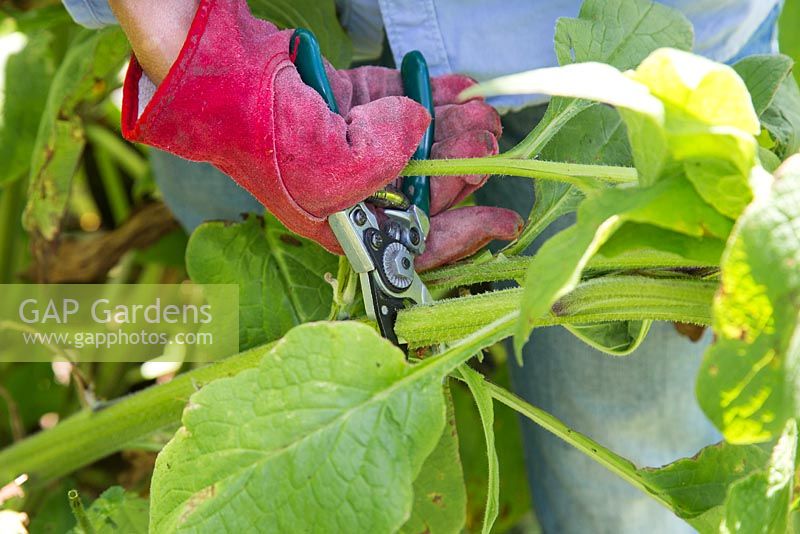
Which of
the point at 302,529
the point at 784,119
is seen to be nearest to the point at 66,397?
the point at 302,529

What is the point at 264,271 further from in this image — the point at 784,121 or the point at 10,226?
the point at 10,226

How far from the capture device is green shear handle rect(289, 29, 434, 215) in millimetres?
672

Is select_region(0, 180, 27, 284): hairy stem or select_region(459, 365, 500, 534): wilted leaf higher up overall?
select_region(459, 365, 500, 534): wilted leaf

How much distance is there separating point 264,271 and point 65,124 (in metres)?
0.38

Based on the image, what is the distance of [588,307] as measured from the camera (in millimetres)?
618

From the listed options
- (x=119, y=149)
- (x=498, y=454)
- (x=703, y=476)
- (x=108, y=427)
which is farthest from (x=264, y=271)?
(x=119, y=149)

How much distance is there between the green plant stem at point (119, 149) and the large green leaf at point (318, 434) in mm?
1124

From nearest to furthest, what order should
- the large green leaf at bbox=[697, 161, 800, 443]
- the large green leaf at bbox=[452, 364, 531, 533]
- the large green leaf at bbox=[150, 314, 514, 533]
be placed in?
1. the large green leaf at bbox=[697, 161, 800, 443]
2. the large green leaf at bbox=[150, 314, 514, 533]
3. the large green leaf at bbox=[452, 364, 531, 533]

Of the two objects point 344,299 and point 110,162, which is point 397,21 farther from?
point 110,162

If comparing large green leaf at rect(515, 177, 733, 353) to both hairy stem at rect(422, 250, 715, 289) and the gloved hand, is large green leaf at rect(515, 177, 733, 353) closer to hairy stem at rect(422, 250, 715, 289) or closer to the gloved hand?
hairy stem at rect(422, 250, 715, 289)

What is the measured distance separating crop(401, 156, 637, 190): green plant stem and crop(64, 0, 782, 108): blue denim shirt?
0.50 ft

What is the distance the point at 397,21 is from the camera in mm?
806

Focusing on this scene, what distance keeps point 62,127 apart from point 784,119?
813 mm

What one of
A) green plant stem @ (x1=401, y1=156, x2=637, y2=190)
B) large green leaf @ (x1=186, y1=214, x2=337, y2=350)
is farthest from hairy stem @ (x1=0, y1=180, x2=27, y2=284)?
green plant stem @ (x1=401, y1=156, x2=637, y2=190)
